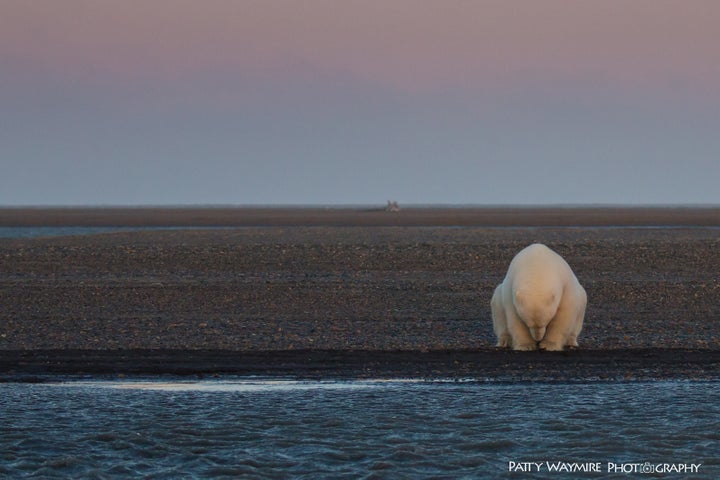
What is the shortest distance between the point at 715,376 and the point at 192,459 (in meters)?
7.13

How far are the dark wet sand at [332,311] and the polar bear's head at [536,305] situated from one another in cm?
55

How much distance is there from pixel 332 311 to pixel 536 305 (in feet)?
22.3

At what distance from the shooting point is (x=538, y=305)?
48.8 ft

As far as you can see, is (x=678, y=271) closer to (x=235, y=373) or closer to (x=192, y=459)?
(x=235, y=373)

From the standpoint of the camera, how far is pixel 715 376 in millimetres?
13578

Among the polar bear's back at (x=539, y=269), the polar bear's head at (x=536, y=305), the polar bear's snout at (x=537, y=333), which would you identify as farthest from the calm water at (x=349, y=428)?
the polar bear's back at (x=539, y=269)

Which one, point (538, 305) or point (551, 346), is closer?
point (538, 305)

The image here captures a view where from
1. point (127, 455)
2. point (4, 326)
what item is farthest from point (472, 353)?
point (4, 326)

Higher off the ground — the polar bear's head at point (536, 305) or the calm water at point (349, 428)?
the polar bear's head at point (536, 305)

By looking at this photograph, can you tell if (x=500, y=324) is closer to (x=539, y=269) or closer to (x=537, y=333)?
(x=537, y=333)

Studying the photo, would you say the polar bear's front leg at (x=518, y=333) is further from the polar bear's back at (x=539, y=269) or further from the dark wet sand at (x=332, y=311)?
the polar bear's back at (x=539, y=269)

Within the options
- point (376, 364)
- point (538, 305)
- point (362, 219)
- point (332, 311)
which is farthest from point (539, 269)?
point (362, 219)

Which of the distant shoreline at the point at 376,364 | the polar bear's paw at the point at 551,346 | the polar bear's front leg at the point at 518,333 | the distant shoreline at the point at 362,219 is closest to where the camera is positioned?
the distant shoreline at the point at 376,364

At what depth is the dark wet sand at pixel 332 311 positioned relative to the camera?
14578mm
